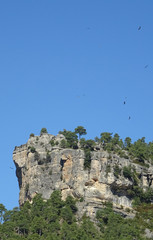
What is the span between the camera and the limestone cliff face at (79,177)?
159125 mm

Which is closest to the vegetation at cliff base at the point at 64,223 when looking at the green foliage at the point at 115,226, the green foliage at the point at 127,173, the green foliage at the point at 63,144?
the green foliage at the point at 115,226

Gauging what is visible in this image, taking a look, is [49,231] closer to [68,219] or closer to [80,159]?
[68,219]

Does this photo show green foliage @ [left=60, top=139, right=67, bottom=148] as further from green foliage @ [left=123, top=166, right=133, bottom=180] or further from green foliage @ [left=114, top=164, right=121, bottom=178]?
green foliage @ [left=123, top=166, right=133, bottom=180]

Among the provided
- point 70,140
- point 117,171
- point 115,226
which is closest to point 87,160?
point 117,171

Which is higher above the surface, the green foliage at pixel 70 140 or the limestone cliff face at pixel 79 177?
the green foliage at pixel 70 140

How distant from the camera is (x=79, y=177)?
6294 inches

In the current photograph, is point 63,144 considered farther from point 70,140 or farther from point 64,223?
point 64,223

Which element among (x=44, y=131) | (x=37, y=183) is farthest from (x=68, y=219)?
(x=44, y=131)

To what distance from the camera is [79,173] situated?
160 meters

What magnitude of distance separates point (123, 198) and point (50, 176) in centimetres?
1407

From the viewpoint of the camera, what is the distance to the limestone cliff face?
6265 inches

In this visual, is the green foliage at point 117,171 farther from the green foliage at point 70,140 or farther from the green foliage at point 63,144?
the green foliage at point 63,144

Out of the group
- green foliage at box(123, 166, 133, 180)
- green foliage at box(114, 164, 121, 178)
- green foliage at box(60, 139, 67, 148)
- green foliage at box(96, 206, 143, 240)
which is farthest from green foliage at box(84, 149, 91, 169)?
green foliage at box(96, 206, 143, 240)

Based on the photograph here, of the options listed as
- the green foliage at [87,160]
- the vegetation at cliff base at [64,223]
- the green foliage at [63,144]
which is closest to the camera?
the vegetation at cliff base at [64,223]
